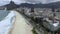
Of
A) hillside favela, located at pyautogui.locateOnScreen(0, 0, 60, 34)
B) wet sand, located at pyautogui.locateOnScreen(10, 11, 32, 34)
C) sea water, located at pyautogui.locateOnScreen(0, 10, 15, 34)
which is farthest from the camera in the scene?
sea water, located at pyautogui.locateOnScreen(0, 10, 15, 34)

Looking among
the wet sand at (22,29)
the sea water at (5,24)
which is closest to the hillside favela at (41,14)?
the wet sand at (22,29)

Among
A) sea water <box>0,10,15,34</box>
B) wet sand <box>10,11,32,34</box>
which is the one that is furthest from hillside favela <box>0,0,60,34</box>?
sea water <box>0,10,15,34</box>

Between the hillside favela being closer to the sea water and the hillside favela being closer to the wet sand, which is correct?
the wet sand

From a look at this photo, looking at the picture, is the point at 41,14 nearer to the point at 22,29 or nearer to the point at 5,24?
the point at 22,29

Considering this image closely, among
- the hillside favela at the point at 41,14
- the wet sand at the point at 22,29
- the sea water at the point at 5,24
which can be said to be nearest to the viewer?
the hillside favela at the point at 41,14

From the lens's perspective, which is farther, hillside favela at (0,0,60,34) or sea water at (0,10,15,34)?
sea water at (0,10,15,34)

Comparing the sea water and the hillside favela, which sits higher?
the hillside favela

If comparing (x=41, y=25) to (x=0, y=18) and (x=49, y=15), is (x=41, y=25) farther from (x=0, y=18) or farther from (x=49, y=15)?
(x=0, y=18)

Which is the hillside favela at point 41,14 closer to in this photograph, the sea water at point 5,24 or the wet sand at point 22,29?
the wet sand at point 22,29

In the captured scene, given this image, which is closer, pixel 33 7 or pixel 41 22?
pixel 41 22

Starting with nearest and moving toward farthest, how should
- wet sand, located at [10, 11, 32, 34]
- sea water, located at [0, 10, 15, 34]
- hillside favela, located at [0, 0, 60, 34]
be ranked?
hillside favela, located at [0, 0, 60, 34]
wet sand, located at [10, 11, 32, 34]
sea water, located at [0, 10, 15, 34]

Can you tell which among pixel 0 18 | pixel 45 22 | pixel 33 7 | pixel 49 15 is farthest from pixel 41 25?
A: pixel 0 18
